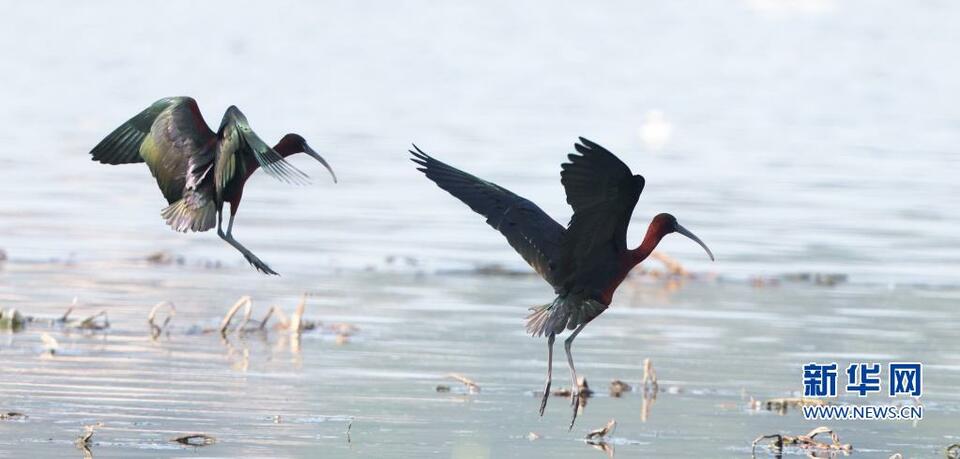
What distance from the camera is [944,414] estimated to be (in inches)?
546

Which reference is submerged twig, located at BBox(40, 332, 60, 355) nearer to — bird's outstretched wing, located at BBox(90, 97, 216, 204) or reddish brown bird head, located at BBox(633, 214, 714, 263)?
bird's outstretched wing, located at BBox(90, 97, 216, 204)

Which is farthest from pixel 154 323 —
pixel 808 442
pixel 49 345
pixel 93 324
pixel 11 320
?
pixel 808 442

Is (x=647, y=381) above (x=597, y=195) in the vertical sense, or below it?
below

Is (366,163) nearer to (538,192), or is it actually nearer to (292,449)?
(538,192)

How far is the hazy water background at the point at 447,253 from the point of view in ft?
43.2

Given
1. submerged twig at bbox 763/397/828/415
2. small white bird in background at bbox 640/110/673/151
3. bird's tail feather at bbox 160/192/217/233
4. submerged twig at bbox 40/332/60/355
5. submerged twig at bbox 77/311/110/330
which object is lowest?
submerged twig at bbox 763/397/828/415

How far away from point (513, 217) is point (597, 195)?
1013 mm

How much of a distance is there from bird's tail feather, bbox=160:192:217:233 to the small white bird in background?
29.5m

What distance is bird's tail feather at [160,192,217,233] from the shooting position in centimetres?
1157

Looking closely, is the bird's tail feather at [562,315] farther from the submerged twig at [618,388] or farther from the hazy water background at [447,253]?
the submerged twig at [618,388]

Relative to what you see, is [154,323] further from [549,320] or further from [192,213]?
[549,320]

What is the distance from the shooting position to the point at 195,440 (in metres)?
11.8

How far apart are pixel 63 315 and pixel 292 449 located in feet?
18.4

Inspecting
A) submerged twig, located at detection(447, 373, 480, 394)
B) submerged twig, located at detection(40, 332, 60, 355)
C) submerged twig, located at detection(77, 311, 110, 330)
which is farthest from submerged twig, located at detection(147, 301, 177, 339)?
submerged twig, located at detection(447, 373, 480, 394)
